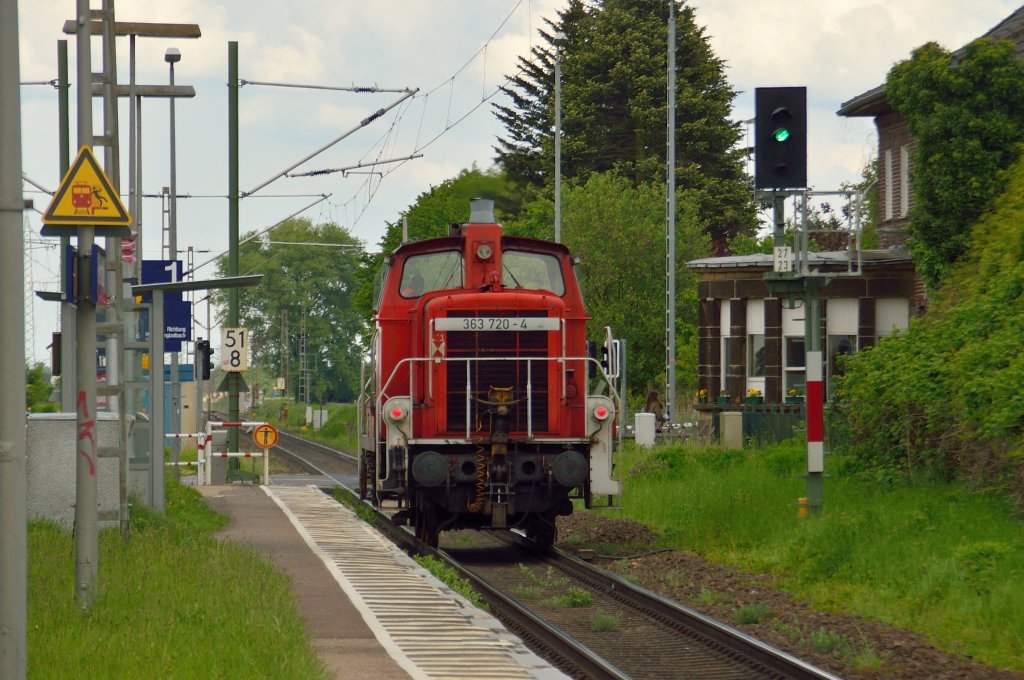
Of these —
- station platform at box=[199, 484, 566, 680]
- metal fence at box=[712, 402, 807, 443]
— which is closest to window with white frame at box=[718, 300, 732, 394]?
metal fence at box=[712, 402, 807, 443]

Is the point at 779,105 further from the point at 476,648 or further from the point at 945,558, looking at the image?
the point at 476,648

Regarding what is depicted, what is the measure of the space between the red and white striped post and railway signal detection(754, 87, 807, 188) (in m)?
2.18

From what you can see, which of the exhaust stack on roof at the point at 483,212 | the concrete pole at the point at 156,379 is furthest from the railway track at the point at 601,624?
the exhaust stack on roof at the point at 483,212

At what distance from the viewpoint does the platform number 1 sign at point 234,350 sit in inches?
1133

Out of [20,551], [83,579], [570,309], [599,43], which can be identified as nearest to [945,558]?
[570,309]

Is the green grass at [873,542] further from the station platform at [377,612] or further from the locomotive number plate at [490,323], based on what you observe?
the locomotive number plate at [490,323]

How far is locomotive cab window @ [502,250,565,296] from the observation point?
661 inches

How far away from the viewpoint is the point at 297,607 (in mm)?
11281

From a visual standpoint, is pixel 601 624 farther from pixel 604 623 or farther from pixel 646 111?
pixel 646 111

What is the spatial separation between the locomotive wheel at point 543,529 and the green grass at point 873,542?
1596 millimetres

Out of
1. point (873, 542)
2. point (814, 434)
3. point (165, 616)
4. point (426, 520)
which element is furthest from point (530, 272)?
point (165, 616)

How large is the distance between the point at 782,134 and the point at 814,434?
3616mm

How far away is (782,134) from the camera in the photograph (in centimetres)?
1698

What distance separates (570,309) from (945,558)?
17.5 feet
